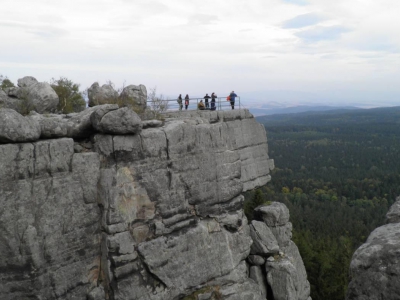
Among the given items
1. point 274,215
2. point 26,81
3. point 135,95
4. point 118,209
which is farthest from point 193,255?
point 26,81

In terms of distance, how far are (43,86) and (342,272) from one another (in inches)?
1020

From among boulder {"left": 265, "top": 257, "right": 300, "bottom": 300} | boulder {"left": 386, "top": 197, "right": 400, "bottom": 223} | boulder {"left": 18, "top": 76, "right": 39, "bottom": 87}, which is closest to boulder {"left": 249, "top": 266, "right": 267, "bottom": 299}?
boulder {"left": 265, "top": 257, "right": 300, "bottom": 300}

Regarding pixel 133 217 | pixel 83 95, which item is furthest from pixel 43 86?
pixel 133 217

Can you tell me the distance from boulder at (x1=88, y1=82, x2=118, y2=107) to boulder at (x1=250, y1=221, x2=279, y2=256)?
10.3m

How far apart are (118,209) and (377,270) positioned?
10.7 metres

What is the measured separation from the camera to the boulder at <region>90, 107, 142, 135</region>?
1327 centimetres

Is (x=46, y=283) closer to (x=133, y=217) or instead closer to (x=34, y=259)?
(x=34, y=259)

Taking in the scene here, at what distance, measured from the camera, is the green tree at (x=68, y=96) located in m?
17.5

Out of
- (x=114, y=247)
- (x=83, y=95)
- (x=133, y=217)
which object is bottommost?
(x=114, y=247)

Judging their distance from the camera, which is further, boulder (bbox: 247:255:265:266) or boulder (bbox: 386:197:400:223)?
boulder (bbox: 247:255:265:266)

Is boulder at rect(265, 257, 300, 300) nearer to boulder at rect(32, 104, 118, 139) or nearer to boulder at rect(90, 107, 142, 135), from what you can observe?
boulder at rect(90, 107, 142, 135)

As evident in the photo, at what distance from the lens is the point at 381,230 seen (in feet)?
16.0

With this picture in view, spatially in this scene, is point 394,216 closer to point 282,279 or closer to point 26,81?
point 282,279

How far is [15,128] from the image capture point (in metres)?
11.8
